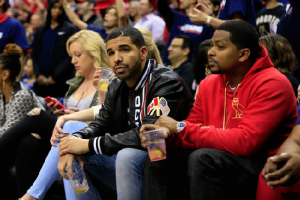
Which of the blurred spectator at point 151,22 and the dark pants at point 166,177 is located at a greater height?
the blurred spectator at point 151,22

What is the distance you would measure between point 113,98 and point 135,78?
0.26 meters

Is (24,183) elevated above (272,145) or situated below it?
below

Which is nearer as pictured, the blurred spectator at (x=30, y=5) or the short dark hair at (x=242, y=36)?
the short dark hair at (x=242, y=36)

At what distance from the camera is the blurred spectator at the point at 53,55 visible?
17.7 ft

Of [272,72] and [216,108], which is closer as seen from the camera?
[272,72]

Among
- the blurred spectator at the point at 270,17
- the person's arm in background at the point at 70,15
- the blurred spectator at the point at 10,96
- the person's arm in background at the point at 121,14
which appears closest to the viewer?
the blurred spectator at the point at 10,96

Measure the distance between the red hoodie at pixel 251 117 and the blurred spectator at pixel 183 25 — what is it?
2374 millimetres

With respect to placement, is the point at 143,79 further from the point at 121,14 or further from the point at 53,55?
the point at 53,55

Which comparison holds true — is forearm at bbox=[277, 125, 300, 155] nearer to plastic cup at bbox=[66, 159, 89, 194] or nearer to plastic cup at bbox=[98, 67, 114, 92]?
plastic cup at bbox=[66, 159, 89, 194]

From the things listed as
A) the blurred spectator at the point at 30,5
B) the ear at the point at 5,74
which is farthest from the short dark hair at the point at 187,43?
the blurred spectator at the point at 30,5

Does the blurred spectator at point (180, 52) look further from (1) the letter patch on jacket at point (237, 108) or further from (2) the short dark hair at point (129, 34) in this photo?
Answer: (1) the letter patch on jacket at point (237, 108)

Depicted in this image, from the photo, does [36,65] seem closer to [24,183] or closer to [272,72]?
[24,183]

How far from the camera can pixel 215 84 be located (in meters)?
2.49

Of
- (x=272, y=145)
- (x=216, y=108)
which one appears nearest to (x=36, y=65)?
(x=216, y=108)
